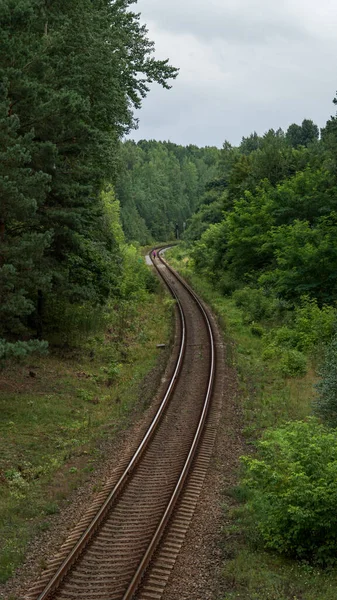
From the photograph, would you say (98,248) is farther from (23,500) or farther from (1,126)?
(23,500)

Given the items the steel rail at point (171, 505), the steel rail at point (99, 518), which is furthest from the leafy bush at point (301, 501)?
the steel rail at point (99, 518)

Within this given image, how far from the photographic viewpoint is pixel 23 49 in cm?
1702

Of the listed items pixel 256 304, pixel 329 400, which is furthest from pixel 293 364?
pixel 256 304

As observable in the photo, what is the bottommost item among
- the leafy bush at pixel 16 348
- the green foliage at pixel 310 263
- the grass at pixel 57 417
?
the grass at pixel 57 417

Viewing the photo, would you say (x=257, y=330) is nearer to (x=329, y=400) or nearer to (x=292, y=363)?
(x=292, y=363)

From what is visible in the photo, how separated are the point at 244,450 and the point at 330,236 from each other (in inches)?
699

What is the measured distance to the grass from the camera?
12.2 meters

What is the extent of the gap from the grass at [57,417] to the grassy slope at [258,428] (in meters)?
3.66

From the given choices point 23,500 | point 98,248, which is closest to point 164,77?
point 98,248

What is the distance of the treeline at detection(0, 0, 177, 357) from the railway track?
4588 millimetres

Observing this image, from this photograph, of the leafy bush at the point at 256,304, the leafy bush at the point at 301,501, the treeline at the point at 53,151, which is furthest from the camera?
the leafy bush at the point at 256,304

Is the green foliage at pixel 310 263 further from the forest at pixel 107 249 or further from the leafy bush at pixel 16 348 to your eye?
the leafy bush at pixel 16 348

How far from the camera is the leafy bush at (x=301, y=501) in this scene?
9352mm

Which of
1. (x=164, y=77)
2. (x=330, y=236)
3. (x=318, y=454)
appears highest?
(x=164, y=77)
